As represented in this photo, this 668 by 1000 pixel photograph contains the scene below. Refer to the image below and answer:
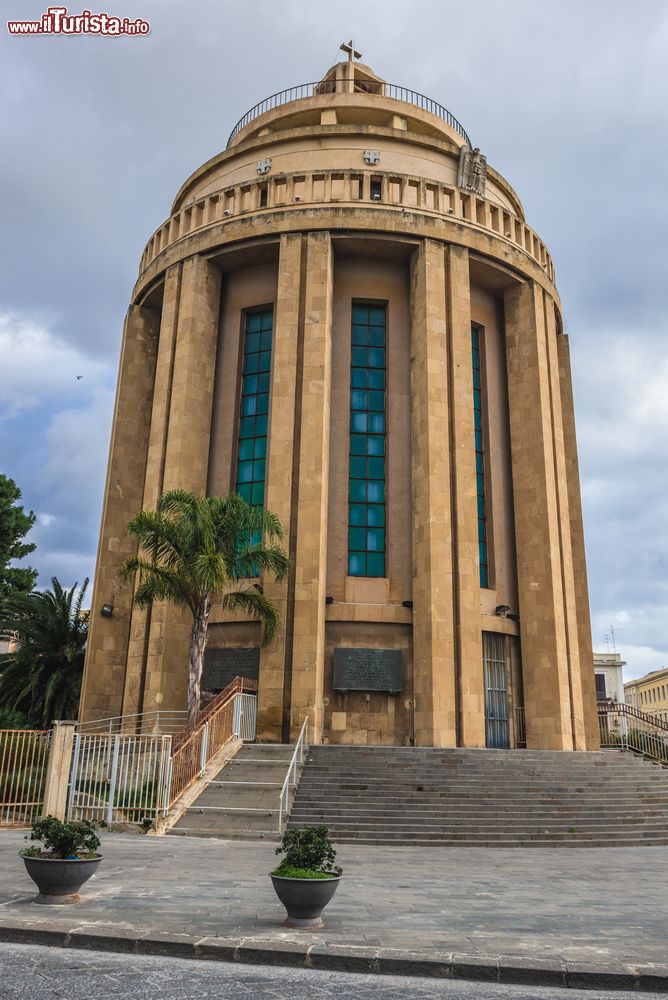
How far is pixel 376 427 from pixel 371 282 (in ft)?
18.5

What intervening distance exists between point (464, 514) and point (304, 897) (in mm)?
18670

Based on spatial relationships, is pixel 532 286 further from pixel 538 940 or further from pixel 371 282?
pixel 538 940

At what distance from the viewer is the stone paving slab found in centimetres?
590

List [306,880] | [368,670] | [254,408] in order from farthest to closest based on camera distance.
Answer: [254,408]
[368,670]
[306,880]

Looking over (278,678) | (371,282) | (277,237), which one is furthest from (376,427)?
(278,678)

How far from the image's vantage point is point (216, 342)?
2859cm

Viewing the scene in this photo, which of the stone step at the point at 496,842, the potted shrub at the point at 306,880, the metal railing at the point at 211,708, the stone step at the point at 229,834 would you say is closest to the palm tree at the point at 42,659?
the metal railing at the point at 211,708

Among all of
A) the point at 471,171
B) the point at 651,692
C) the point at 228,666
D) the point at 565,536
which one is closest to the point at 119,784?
the point at 228,666

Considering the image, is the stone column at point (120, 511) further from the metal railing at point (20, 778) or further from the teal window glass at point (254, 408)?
the metal railing at point (20, 778)

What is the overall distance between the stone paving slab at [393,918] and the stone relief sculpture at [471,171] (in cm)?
2584

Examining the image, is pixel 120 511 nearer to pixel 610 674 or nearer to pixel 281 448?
pixel 281 448

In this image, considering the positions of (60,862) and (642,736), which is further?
(642,736)

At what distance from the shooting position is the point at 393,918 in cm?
738

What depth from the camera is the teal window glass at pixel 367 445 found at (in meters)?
25.6
